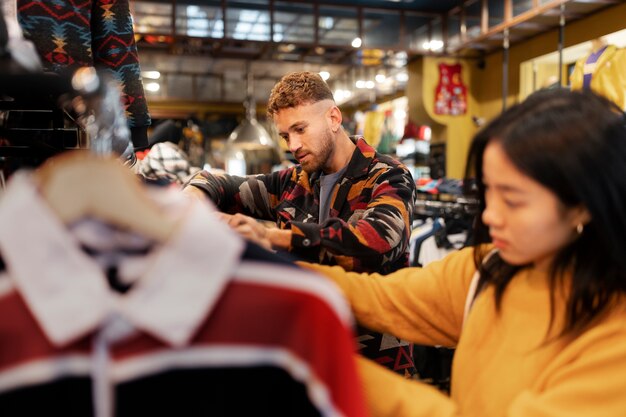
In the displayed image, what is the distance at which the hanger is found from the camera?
66 cm

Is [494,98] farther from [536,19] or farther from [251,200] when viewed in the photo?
[251,200]

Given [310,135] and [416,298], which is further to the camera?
[310,135]

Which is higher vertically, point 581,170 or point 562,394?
point 581,170

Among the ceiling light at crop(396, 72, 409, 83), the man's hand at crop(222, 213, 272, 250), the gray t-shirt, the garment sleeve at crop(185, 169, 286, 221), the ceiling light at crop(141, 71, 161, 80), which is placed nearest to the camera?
the man's hand at crop(222, 213, 272, 250)

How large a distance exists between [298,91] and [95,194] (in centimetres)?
117

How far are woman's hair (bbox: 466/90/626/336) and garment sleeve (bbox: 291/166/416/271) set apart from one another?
43 centimetres

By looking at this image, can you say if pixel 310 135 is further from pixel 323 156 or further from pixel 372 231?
pixel 372 231

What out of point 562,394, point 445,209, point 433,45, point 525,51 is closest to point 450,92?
point 433,45

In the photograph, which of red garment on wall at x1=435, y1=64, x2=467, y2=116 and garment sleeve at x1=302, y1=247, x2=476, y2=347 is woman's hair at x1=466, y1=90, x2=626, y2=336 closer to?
garment sleeve at x1=302, y1=247, x2=476, y2=347

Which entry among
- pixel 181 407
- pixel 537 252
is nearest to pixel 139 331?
pixel 181 407

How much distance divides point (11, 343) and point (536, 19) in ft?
16.8

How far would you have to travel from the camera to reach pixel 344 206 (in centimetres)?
171

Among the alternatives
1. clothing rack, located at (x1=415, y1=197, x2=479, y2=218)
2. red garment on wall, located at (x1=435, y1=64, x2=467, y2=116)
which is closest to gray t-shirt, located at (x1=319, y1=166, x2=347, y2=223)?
clothing rack, located at (x1=415, y1=197, x2=479, y2=218)

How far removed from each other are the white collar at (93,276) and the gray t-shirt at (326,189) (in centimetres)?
106
